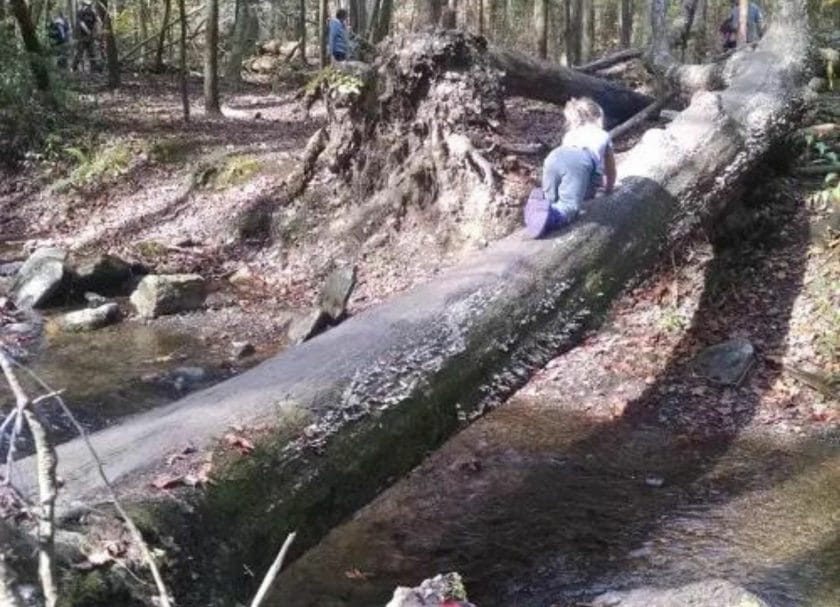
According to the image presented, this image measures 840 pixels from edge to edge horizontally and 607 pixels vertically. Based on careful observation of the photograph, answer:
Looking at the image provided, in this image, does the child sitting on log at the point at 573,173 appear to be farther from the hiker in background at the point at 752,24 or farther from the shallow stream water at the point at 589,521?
the hiker in background at the point at 752,24

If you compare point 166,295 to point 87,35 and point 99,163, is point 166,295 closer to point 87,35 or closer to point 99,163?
point 99,163

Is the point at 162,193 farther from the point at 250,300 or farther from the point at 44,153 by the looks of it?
the point at 250,300

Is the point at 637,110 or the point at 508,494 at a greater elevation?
the point at 637,110

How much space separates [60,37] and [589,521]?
20646 mm

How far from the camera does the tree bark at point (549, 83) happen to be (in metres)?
12.1

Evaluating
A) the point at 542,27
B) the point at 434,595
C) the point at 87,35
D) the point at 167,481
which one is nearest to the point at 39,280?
the point at 167,481

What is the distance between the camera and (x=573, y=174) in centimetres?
689

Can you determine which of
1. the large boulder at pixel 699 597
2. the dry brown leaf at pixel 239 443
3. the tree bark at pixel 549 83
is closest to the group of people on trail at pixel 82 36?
the tree bark at pixel 549 83

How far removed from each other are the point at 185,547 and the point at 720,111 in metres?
7.22

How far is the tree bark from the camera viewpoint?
12.1 meters

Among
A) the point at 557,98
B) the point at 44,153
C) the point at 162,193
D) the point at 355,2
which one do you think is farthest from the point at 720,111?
the point at 355,2

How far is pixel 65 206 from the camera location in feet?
48.6

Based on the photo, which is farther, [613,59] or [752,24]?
[752,24]

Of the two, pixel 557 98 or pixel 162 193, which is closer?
pixel 557 98
